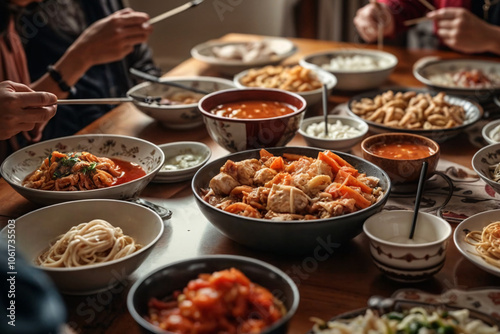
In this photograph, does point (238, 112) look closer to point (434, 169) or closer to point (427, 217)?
point (434, 169)

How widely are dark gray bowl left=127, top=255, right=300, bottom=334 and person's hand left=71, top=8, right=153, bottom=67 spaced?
72.5 inches

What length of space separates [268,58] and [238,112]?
1.16 meters

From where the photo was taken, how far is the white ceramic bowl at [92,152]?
1.72m

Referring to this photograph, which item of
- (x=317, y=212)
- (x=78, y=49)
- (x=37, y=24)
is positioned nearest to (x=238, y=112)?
(x=317, y=212)

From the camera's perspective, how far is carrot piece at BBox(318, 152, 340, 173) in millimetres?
1729

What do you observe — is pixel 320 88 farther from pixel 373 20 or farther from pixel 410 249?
pixel 410 249

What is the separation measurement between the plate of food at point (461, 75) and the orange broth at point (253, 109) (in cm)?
94

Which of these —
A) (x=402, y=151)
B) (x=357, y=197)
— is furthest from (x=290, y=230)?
(x=402, y=151)

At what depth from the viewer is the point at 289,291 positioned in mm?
1178

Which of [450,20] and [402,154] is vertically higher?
[450,20]

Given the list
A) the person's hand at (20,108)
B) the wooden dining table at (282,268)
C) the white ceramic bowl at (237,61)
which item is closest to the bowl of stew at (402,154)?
the wooden dining table at (282,268)

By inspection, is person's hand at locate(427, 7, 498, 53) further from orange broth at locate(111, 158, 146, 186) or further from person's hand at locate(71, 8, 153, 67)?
orange broth at locate(111, 158, 146, 186)

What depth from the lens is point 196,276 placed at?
4.09 ft

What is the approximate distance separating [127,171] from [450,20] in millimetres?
2113
